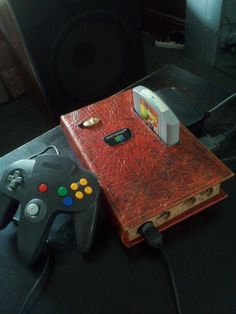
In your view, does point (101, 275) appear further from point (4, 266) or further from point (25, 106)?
point (25, 106)

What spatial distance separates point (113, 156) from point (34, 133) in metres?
0.98

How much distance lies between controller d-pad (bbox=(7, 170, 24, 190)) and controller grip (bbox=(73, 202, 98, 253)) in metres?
0.09

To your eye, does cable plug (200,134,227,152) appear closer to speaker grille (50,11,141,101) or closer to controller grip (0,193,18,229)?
controller grip (0,193,18,229)

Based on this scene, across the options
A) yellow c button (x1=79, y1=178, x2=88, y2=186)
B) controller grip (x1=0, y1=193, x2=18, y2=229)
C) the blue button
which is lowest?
controller grip (x1=0, y1=193, x2=18, y2=229)

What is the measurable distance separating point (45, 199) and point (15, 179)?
5 cm

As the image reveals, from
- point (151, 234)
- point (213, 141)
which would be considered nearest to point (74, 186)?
point (151, 234)

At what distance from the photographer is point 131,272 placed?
0.38 m

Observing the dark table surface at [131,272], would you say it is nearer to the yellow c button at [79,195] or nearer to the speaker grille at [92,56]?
the yellow c button at [79,195]

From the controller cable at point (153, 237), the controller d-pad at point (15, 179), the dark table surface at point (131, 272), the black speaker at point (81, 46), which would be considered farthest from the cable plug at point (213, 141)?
the black speaker at point (81, 46)

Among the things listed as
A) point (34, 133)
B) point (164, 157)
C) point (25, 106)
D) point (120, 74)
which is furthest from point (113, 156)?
point (25, 106)

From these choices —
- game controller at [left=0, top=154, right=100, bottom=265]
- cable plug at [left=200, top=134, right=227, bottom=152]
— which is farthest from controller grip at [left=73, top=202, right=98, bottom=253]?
cable plug at [left=200, top=134, right=227, bottom=152]

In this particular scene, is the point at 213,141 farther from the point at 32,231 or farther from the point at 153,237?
the point at 32,231

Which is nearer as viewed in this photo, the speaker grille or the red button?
the red button

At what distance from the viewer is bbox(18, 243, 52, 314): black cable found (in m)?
0.36
